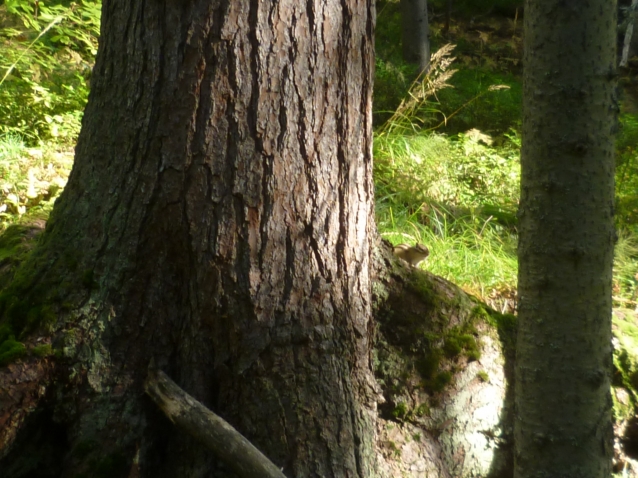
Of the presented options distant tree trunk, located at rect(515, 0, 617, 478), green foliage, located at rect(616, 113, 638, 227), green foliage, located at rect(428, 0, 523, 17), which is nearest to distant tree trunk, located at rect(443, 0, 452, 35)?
green foliage, located at rect(428, 0, 523, 17)

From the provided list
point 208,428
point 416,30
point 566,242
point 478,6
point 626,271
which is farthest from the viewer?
point 478,6

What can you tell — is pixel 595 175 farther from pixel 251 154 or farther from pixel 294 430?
pixel 294 430

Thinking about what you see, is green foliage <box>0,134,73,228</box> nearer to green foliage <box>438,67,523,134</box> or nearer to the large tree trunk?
the large tree trunk

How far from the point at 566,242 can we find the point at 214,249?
129 centimetres

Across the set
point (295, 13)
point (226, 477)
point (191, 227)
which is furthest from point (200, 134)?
point (226, 477)

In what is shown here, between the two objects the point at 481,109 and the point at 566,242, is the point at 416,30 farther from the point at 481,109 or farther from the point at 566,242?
the point at 566,242

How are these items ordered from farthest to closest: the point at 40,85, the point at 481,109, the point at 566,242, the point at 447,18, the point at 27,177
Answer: the point at 447,18 → the point at 481,109 → the point at 40,85 → the point at 27,177 → the point at 566,242

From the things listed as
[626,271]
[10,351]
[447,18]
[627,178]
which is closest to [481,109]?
[627,178]

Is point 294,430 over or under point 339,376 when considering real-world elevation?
under

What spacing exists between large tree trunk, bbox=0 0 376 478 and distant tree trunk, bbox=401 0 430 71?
268 inches

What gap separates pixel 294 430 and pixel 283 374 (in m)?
0.20

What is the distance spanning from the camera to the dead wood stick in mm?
1970

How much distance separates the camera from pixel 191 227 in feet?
6.93

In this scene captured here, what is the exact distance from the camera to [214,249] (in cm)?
210
